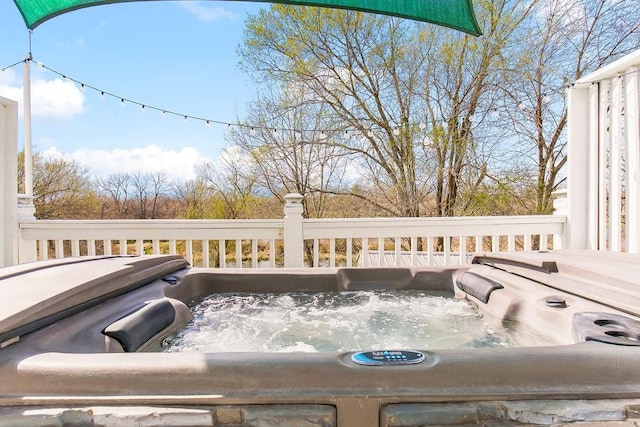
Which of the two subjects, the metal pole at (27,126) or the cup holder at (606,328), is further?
the metal pole at (27,126)

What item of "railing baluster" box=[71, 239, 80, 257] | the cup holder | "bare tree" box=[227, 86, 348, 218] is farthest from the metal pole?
the cup holder

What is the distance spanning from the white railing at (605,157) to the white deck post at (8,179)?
14.3 feet

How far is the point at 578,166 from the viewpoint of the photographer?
9.53 feet

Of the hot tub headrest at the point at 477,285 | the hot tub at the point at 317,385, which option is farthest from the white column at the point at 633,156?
the hot tub at the point at 317,385

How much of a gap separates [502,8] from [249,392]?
250 inches

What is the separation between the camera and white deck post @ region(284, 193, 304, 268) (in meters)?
2.81

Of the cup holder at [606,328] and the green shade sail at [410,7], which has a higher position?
the green shade sail at [410,7]

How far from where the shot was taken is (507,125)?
18.1 feet

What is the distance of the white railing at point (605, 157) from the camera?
2.47 m

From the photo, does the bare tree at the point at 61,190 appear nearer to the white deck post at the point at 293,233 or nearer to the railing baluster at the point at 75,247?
the railing baluster at the point at 75,247

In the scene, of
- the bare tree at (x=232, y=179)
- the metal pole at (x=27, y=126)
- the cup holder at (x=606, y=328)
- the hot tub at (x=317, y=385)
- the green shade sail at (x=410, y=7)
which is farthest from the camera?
the bare tree at (x=232, y=179)

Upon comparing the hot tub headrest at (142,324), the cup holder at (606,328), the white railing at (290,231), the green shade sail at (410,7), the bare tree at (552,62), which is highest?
the bare tree at (552,62)

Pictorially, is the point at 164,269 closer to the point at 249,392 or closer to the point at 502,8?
the point at 249,392

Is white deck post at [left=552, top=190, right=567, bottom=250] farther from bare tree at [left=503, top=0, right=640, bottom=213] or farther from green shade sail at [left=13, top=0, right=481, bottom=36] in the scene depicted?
bare tree at [left=503, top=0, right=640, bottom=213]
